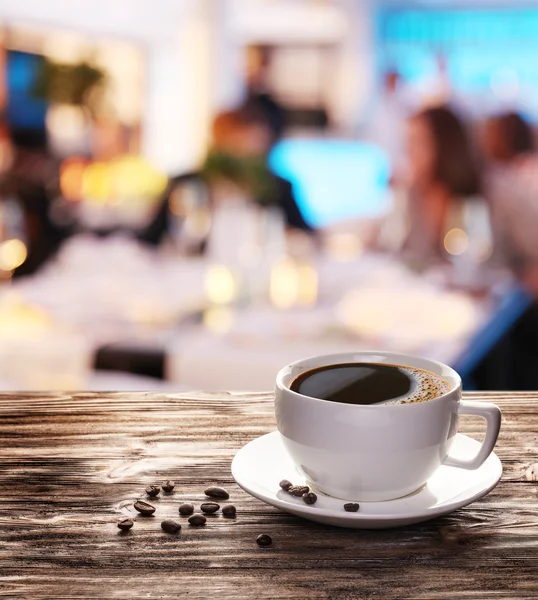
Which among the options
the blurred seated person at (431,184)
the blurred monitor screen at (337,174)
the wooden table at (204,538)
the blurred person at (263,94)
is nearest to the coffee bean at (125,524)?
the wooden table at (204,538)

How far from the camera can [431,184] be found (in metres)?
3.16

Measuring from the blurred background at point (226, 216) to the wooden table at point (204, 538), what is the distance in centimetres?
82

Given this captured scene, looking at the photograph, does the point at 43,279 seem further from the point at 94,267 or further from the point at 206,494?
the point at 206,494

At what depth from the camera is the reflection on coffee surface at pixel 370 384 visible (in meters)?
0.50

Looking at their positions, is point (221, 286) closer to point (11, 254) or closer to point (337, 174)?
point (11, 254)

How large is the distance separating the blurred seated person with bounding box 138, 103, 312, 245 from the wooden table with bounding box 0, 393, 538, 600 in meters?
1.72

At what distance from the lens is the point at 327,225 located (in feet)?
23.9

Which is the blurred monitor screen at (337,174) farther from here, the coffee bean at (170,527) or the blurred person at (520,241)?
the coffee bean at (170,527)

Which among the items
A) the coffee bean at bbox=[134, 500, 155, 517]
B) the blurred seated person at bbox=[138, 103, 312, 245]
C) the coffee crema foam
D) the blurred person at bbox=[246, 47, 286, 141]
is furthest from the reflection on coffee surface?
the blurred person at bbox=[246, 47, 286, 141]

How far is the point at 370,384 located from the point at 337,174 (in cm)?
751

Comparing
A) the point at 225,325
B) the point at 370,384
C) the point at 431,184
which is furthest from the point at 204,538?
the point at 431,184

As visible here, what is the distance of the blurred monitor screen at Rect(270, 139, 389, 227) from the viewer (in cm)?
767

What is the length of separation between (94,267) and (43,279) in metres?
0.18

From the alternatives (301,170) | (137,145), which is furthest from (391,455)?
(137,145)
